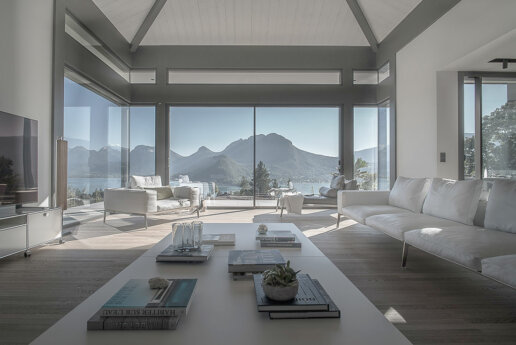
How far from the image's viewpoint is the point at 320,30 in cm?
654

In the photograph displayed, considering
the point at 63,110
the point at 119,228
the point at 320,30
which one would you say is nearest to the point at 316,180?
the point at 320,30

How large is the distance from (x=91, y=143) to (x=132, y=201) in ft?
4.30

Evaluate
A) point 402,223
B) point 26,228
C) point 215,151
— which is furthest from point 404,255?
point 215,151

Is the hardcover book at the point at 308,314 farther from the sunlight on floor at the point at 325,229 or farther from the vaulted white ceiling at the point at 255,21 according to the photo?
the vaulted white ceiling at the point at 255,21

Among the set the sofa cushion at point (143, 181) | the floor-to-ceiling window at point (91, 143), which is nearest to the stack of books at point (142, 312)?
the floor-to-ceiling window at point (91, 143)

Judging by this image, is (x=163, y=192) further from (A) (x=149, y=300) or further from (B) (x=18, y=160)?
(A) (x=149, y=300)

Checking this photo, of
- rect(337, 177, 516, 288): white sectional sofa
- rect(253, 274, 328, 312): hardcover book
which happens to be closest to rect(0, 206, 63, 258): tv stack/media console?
rect(253, 274, 328, 312): hardcover book

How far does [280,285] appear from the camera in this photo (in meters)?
1.07

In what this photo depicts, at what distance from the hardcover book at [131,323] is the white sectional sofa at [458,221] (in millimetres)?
1774

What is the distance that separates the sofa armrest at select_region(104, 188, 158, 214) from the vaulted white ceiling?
3.27m

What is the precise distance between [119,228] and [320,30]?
5455 mm

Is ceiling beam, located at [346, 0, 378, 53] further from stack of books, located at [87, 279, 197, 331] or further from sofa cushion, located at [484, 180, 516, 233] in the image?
stack of books, located at [87, 279, 197, 331]

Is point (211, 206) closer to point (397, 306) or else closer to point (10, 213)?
point (10, 213)

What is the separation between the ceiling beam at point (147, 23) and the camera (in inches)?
235
